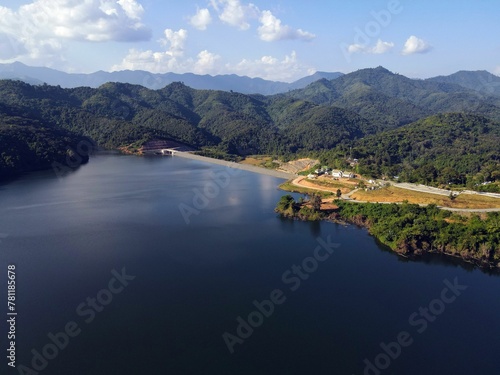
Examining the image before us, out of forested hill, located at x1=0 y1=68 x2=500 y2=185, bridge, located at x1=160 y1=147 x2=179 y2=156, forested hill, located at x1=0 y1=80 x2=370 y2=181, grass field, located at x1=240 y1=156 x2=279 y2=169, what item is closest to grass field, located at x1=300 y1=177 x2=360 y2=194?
forested hill, located at x1=0 y1=68 x2=500 y2=185

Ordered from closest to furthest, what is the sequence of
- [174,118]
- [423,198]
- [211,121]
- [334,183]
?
1. [423,198]
2. [334,183]
3. [174,118]
4. [211,121]

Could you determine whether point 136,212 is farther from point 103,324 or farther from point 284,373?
point 284,373

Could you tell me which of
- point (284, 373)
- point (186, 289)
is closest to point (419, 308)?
point (284, 373)

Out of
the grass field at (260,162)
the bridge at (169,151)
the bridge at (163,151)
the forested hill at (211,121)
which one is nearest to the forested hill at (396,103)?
the forested hill at (211,121)

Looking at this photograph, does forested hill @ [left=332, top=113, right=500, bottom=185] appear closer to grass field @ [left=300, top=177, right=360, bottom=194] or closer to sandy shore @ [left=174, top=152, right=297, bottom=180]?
grass field @ [left=300, top=177, right=360, bottom=194]

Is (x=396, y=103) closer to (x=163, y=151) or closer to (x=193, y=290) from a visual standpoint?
(x=163, y=151)

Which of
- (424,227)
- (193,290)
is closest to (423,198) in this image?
(424,227)
